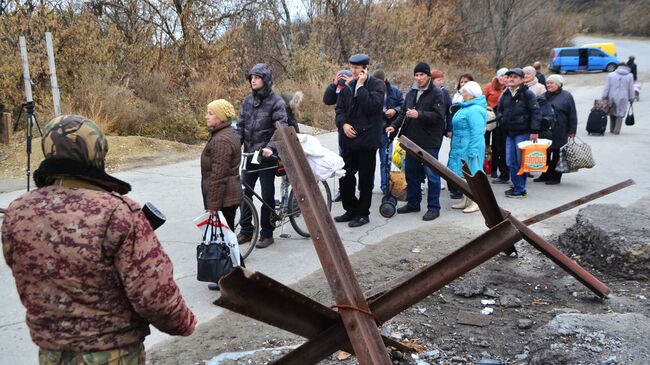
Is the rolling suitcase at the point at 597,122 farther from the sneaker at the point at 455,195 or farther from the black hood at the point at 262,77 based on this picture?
the black hood at the point at 262,77

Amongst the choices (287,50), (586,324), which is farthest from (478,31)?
(586,324)

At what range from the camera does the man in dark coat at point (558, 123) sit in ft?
29.3

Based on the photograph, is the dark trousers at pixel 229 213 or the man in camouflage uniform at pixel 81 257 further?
the dark trousers at pixel 229 213

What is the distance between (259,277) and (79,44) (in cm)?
1363

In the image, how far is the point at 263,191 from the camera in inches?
249

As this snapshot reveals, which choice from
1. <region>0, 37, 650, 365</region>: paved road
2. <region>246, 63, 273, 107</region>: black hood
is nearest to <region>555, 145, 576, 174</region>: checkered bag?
<region>0, 37, 650, 365</region>: paved road

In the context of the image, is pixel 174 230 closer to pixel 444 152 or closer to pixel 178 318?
pixel 178 318

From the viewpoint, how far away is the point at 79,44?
13758 millimetres

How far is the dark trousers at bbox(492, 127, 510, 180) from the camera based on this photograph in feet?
30.2

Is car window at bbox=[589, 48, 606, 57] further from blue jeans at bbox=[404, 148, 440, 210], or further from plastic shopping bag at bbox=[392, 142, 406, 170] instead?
blue jeans at bbox=[404, 148, 440, 210]

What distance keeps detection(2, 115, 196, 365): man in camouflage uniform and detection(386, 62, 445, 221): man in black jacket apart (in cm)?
532

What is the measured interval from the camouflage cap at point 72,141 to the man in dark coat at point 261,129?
373 centimetres

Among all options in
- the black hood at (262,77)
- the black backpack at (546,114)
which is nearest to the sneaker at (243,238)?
the black hood at (262,77)

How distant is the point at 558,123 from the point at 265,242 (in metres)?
5.23
